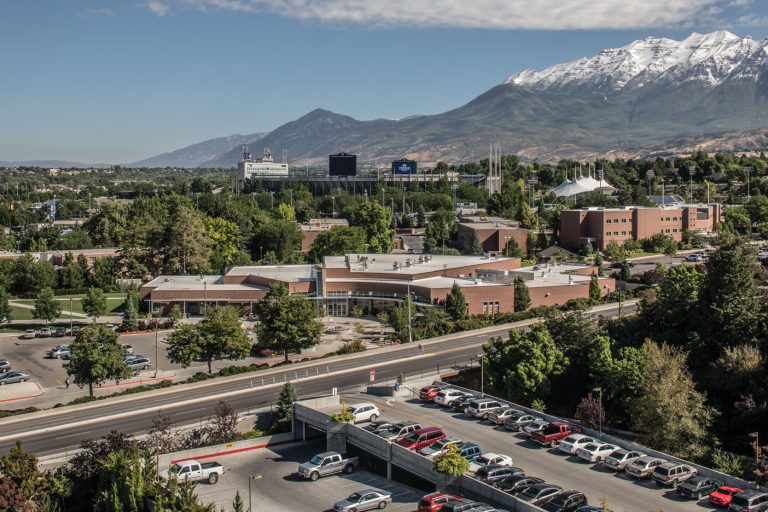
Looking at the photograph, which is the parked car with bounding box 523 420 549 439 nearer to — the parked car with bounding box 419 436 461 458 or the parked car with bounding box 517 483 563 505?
the parked car with bounding box 419 436 461 458

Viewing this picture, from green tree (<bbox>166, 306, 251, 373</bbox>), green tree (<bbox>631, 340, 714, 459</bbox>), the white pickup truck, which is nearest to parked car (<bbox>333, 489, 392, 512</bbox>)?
the white pickup truck

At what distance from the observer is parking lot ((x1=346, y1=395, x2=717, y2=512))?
96.1 feet

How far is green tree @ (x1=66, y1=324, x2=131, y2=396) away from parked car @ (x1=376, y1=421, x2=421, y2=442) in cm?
1805

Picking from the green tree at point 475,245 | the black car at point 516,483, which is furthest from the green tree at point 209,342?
Answer: the green tree at point 475,245

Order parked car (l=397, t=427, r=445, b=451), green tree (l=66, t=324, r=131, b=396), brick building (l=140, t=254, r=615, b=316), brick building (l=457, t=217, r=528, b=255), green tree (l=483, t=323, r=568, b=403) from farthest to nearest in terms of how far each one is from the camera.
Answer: brick building (l=457, t=217, r=528, b=255)
brick building (l=140, t=254, r=615, b=316)
green tree (l=66, t=324, r=131, b=396)
green tree (l=483, t=323, r=568, b=403)
parked car (l=397, t=427, r=445, b=451)

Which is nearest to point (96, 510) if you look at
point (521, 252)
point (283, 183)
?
point (521, 252)

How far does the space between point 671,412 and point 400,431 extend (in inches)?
428

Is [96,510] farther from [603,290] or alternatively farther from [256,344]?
[603,290]

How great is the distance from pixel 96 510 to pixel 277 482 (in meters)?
6.67

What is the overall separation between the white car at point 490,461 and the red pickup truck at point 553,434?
3.00 metres

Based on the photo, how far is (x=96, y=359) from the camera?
46.1 m

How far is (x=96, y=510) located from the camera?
30734 mm

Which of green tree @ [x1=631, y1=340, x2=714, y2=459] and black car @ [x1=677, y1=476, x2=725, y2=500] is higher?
green tree @ [x1=631, y1=340, x2=714, y2=459]

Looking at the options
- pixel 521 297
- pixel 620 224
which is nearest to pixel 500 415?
pixel 521 297
